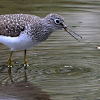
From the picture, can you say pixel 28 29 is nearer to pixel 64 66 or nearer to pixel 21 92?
pixel 64 66

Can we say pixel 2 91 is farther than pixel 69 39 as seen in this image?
No

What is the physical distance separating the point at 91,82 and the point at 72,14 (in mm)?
8554

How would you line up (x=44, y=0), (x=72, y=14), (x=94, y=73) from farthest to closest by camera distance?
(x=44, y=0), (x=72, y=14), (x=94, y=73)

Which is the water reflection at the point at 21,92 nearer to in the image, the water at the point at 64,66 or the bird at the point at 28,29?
the water at the point at 64,66

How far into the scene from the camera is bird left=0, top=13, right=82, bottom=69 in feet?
27.0

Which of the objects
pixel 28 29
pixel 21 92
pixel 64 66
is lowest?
pixel 21 92

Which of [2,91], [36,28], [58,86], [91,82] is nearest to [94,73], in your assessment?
[91,82]

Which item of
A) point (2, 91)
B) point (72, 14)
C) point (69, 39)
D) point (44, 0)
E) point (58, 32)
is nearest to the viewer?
point (2, 91)

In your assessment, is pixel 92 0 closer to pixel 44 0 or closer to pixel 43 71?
→ pixel 44 0

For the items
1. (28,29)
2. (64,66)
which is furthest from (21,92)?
(64,66)

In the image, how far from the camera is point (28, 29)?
8234 mm

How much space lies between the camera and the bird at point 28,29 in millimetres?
8234

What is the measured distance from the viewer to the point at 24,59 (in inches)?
362

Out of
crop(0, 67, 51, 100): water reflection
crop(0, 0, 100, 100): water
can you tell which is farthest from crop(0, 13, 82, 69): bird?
crop(0, 67, 51, 100): water reflection
